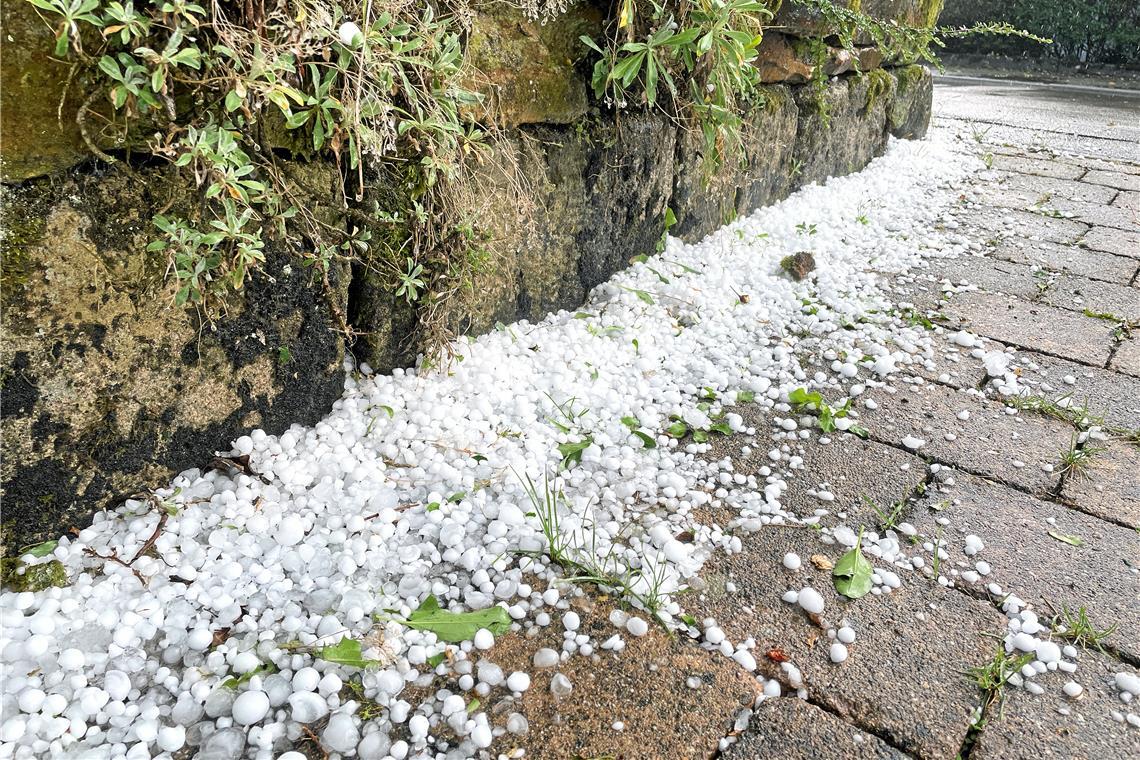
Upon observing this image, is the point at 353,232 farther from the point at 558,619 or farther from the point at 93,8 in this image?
the point at 558,619

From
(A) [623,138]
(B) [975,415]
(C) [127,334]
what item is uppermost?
(A) [623,138]

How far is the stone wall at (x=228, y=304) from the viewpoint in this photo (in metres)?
1.34

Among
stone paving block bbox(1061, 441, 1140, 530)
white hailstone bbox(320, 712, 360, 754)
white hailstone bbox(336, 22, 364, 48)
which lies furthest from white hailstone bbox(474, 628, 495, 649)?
stone paving block bbox(1061, 441, 1140, 530)

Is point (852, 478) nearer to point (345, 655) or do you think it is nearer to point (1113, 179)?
point (345, 655)

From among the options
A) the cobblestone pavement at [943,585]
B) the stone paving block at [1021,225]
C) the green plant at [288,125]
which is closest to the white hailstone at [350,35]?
the green plant at [288,125]

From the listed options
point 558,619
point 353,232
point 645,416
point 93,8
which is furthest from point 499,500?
point 93,8

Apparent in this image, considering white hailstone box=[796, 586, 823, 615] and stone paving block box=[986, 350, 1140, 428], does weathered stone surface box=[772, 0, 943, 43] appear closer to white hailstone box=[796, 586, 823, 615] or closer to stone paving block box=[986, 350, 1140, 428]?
stone paving block box=[986, 350, 1140, 428]

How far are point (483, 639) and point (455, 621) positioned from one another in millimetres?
64

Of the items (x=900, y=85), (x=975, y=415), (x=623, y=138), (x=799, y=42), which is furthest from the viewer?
(x=900, y=85)

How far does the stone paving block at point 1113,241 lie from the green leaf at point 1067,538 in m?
2.38

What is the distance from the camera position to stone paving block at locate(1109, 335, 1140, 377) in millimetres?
2479

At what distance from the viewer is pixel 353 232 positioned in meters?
1.78

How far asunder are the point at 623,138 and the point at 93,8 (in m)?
1.57

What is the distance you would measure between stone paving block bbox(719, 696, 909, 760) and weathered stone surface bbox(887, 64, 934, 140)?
4.42 meters
